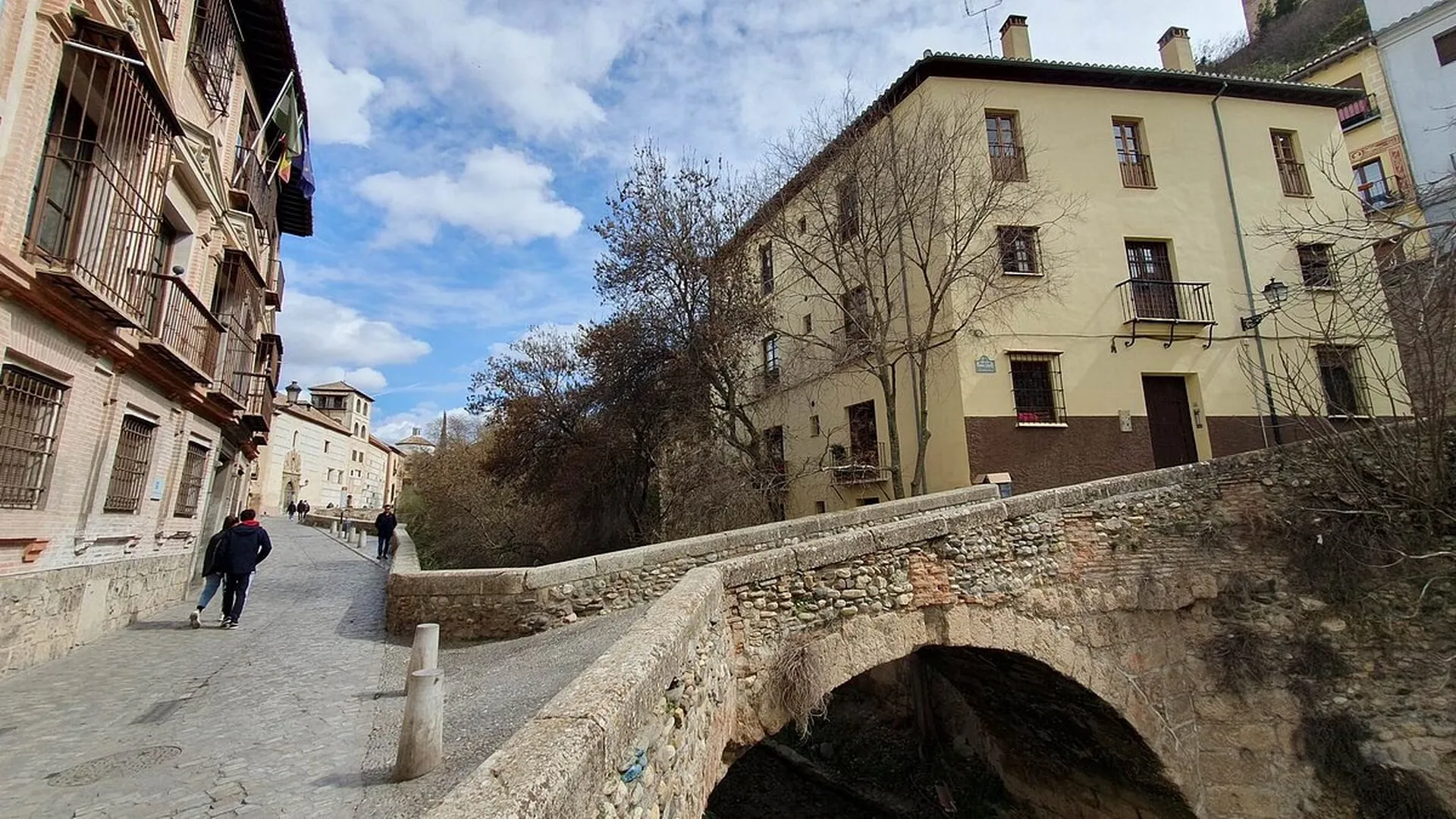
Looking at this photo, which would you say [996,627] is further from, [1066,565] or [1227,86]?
[1227,86]

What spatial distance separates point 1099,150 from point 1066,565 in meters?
10.7

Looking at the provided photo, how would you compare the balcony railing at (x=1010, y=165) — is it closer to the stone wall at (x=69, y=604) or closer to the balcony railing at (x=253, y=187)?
the balcony railing at (x=253, y=187)

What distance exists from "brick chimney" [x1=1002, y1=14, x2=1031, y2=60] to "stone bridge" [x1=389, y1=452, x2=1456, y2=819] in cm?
1091

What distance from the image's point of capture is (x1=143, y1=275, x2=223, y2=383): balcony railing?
25.3 feet

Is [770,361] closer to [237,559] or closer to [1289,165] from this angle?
[237,559]

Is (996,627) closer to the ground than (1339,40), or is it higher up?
closer to the ground

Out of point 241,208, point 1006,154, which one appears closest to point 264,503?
point 241,208

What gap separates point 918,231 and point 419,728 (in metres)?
12.6

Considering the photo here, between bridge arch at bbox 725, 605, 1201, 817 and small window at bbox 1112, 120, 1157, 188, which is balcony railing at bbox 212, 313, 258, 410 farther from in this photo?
small window at bbox 1112, 120, 1157, 188

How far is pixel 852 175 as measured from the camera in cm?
1262

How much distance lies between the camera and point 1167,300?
13.9 meters

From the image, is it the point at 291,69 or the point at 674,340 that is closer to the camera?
the point at 291,69

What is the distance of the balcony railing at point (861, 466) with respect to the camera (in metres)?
14.0

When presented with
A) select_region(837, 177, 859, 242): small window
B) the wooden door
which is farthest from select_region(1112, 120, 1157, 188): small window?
select_region(837, 177, 859, 242): small window
